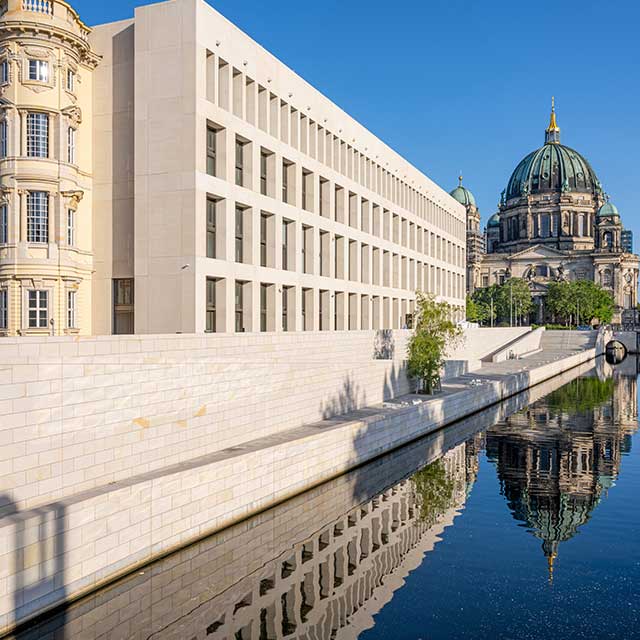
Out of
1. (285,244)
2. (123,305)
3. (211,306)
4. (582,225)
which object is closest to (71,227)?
(123,305)

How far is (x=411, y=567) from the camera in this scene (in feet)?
55.8

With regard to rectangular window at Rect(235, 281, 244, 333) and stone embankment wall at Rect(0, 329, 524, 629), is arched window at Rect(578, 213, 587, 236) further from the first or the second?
stone embankment wall at Rect(0, 329, 524, 629)

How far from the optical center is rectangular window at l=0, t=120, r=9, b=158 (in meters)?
29.8

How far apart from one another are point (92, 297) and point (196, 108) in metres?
11.0

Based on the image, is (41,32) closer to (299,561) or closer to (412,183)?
(299,561)

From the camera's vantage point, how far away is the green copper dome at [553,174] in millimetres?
173750

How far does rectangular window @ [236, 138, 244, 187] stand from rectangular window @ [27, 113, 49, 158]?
9.80 meters

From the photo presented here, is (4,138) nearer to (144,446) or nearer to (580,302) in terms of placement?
(144,446)

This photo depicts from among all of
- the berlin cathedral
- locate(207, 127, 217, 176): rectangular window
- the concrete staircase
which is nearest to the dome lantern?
the berlin cathedral

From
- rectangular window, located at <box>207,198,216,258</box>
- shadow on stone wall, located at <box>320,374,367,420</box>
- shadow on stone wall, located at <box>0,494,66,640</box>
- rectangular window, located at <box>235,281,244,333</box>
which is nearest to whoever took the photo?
shadow on stone wall, located at <box>0,494,66,640</box>

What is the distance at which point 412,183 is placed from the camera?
63.1 meters

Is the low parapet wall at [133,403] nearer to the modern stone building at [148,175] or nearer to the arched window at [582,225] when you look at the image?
the modern stone building at [148,175]

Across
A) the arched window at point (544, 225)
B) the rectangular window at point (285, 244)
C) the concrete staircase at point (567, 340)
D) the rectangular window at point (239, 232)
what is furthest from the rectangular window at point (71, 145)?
the arched window at point (544, 225)

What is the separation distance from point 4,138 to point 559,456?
96.2ft
